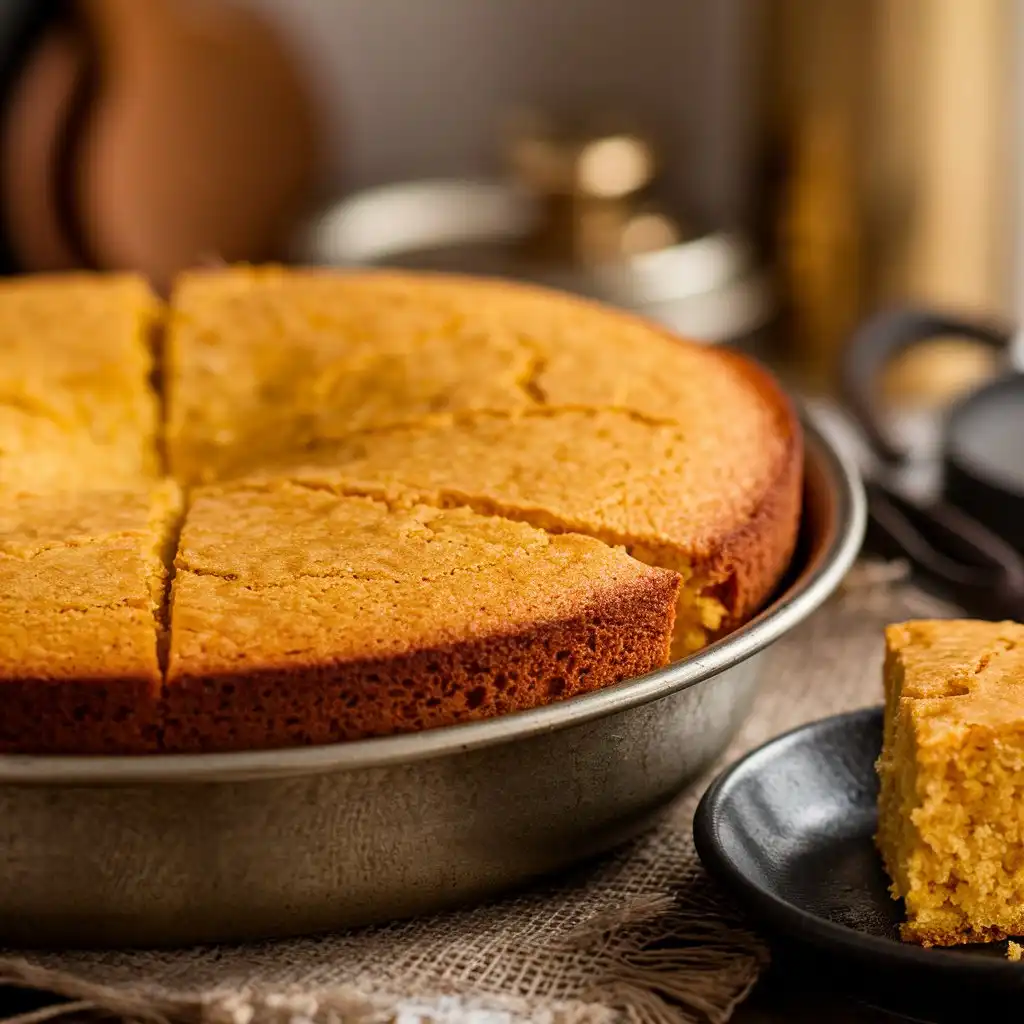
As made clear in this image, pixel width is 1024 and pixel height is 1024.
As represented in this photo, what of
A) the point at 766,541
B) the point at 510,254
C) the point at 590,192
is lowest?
the point at 510,254

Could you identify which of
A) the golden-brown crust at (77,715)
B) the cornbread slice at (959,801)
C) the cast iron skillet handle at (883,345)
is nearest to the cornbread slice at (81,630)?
the golden-brown crust at (77,715)

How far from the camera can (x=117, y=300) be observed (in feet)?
6.25

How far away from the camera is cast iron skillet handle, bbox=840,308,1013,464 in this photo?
2100 mm

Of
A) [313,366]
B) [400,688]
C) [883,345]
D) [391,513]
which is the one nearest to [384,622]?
[400,688]

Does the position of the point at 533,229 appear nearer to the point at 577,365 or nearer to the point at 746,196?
the point at 746,196

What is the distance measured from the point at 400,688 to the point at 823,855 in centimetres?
40

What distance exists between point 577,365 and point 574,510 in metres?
0.33

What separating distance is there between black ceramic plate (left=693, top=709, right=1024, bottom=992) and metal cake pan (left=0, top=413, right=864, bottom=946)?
0.09m

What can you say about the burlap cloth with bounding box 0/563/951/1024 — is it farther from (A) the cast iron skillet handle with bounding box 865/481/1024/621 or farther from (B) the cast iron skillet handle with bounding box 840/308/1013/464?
(B) the cast iron skillet handle with bounding box 840/308/1013/464

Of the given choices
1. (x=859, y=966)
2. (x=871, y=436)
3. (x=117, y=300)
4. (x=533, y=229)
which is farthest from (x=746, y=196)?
(x=859, y=966)

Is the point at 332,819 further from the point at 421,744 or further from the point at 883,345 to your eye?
the point at 883,345

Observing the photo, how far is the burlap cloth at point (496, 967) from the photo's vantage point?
1180 mm

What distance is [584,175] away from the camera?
321cm

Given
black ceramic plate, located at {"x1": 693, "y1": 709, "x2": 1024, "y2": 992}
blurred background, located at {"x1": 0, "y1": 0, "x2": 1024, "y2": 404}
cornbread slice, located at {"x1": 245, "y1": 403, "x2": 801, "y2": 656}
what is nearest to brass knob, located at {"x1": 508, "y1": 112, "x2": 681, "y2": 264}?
blurred background, located at {"x1": 0, "y1": 0, "x2": 1024, "y2": 404}
